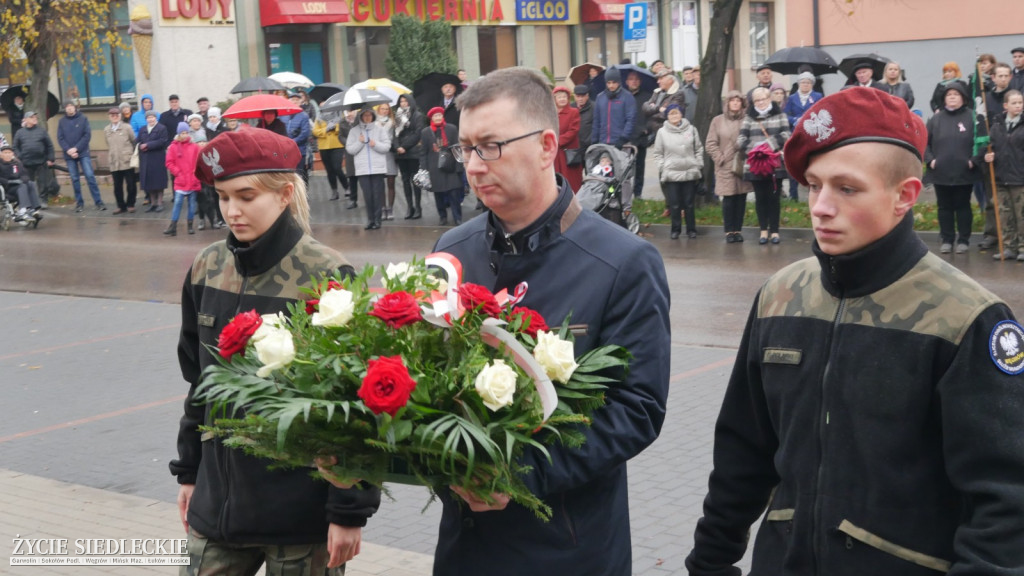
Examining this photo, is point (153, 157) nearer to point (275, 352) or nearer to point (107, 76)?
point (107, 76)

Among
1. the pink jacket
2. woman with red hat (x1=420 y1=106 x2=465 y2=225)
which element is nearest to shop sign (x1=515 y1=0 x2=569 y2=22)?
woman with red hat (x1=420 y1=106 x2=465 y2=225)

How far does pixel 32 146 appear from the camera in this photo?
84.1 feet

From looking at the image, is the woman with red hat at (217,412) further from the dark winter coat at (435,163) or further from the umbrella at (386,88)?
the umbrella at (386,88)

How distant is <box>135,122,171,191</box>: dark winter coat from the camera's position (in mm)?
24109

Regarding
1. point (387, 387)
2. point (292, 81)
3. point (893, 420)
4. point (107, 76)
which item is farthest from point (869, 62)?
point (107, 76)

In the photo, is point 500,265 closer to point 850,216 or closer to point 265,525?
point 850,216

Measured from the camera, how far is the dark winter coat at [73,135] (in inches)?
1033

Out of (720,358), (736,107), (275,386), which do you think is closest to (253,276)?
(275,386)

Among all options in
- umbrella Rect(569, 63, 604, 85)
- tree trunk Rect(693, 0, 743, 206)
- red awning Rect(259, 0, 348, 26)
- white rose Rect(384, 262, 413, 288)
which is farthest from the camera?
red awning Rect(259, 0, 348, 26)

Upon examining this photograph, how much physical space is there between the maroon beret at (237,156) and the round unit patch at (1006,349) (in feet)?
7.51

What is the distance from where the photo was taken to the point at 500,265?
10.5 feet

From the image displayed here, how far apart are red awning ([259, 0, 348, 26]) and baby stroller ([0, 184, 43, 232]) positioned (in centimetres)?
1209

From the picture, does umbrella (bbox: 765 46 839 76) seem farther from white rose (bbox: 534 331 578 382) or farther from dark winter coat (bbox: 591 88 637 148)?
white rose (bbox: 534 331 578 382)

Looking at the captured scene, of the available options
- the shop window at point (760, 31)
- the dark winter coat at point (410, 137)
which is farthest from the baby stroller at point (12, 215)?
the shop window at point (760, 31)
